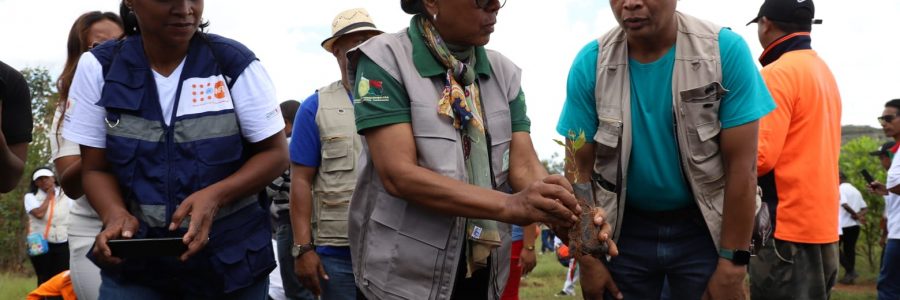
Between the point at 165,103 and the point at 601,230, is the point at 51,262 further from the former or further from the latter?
the point at 601,230

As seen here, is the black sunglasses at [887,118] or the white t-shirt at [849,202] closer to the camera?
the black sunglasses at [887,118]

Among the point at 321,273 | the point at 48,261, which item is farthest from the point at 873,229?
the point at 321,273

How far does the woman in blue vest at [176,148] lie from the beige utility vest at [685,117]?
143 cm

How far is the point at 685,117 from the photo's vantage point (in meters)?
3.93

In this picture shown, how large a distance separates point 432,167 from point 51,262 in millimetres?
10687

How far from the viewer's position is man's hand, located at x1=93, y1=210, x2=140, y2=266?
316cm

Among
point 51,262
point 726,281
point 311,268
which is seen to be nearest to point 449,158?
point 726,281

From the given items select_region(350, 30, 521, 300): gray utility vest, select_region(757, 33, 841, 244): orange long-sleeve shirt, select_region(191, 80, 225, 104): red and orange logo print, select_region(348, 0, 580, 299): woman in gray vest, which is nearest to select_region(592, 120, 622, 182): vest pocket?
select_region(348, 0, 580, 299): woman in gray vest

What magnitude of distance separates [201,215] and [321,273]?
2.19 metres

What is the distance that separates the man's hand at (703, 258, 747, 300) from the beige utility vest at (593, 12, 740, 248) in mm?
109

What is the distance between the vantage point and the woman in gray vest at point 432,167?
3037 millimetres

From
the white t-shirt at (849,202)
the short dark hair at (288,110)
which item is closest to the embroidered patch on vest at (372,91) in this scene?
the short dark hair at (288,110)

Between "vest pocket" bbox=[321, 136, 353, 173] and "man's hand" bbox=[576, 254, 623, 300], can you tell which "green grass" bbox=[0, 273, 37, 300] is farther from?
"man's hand" bbox=[576, 254, 623, 300]

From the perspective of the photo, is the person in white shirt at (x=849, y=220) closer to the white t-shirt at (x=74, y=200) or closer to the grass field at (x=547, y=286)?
the grass field at (x=547, y=286)
